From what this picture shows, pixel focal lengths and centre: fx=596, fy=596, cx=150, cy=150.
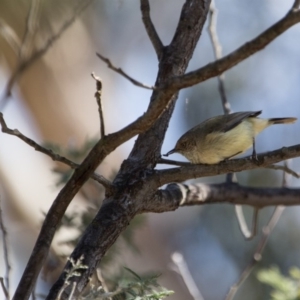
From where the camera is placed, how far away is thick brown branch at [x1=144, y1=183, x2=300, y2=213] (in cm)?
285

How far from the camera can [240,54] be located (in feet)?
4.94

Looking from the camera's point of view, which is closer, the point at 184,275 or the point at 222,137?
the point at 222,137

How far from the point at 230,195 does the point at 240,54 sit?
2.04 metres

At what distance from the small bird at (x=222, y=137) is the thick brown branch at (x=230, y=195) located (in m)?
0.19

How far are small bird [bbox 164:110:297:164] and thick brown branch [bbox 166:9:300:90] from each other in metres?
1.58

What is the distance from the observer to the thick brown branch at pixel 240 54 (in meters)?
1.45

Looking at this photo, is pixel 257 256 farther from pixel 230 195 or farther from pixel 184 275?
pixel 184 275

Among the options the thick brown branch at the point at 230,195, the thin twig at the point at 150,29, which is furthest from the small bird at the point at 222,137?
the thin twig at the point at 150,29

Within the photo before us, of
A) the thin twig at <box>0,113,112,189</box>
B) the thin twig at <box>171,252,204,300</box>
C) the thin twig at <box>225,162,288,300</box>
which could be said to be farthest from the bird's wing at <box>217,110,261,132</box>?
the thin twig at <box>0,113,112,189</box>

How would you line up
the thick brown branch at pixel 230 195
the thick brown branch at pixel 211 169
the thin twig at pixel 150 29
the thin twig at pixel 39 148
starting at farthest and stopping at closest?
the thick brown branch at pixel 230 195, the thin twig at pixel 150 29, the thick brown branch at pixel 211 169, the thin twig at pixel 39 148

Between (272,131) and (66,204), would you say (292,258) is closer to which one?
(272,131)

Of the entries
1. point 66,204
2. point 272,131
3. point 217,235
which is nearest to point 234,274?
point 217,235

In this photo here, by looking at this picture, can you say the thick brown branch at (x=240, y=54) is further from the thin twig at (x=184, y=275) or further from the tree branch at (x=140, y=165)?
the thin twig at (x=184, y=275)

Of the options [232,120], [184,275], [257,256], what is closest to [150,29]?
[232,120]
